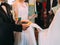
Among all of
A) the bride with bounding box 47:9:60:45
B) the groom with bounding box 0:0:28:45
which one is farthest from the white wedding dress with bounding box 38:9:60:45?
the groom with bounding box 0:0:28:45

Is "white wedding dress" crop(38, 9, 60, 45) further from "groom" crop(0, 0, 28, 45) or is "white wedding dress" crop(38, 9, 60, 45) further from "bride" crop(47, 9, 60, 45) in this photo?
"groom" crop(0, 0, 28, 45)

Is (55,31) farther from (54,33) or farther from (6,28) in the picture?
(6,28)

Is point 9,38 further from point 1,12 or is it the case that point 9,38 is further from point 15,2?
point 15,2

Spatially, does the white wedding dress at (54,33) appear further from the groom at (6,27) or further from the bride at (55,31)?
the groom at (6,27)

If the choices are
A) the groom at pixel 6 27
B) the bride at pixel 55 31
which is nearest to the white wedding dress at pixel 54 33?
the bride at pixel 55 31

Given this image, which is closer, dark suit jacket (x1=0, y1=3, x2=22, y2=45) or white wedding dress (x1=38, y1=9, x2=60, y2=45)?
white wedding dress (x1=38, y1=9, x2=60, y2=45)

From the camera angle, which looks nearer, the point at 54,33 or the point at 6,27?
the point at 54,33

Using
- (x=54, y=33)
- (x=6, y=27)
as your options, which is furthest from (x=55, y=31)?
(x=6, y=27)

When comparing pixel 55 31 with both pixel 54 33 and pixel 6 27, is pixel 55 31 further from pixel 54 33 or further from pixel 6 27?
pixel 6 27

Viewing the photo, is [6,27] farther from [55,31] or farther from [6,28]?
[55,31]

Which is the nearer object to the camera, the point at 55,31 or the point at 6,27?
the point at 55,31

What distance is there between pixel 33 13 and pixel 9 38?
1321mm

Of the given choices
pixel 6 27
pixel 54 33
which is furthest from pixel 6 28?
pixel 54 33

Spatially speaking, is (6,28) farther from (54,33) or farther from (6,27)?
(54,33)
